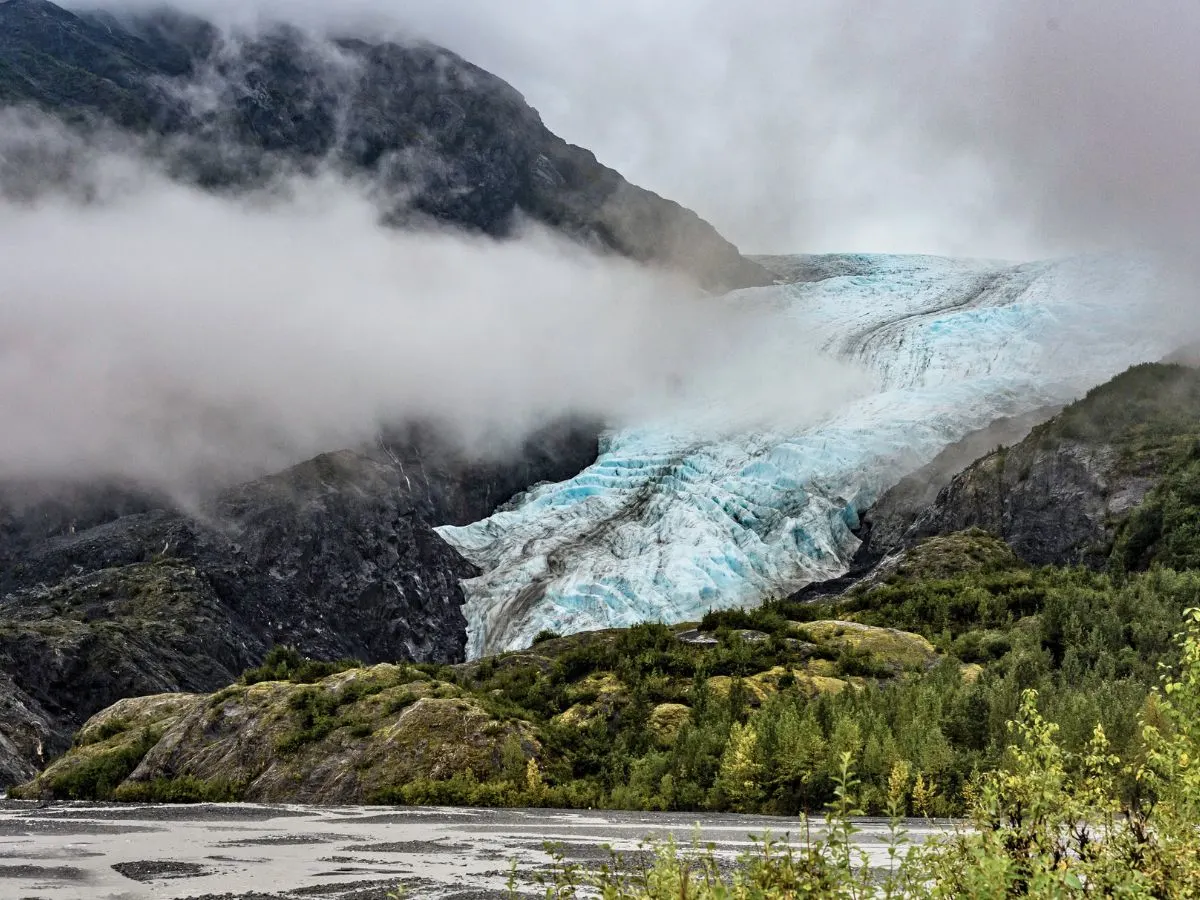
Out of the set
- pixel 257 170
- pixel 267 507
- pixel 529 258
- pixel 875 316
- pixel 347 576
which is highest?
pixel 257 170

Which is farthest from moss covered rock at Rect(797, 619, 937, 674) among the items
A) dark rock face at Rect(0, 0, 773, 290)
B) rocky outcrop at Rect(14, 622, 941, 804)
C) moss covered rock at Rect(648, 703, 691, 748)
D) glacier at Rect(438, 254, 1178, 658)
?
dark rock face at Rect(0, 0, 773, 290)

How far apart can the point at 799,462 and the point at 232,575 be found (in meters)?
55.8

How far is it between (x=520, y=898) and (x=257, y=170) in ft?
651

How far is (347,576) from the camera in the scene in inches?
4454

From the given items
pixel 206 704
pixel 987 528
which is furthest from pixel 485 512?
pixel 206 704

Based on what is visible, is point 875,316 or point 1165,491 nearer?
point 1165,491

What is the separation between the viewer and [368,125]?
614 ft

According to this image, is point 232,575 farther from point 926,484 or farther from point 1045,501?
point 1045,501

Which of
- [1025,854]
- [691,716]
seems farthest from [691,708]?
[1025,854]

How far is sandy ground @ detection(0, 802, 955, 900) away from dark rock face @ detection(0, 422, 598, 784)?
44261 mm

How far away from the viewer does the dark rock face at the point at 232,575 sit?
77.8 metres

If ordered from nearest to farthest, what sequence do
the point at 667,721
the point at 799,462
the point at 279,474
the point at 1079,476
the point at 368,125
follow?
the point at 667,721 < the point at 1079,476 < the point at 799,462 < the point at 279,474 < the point at 368,125

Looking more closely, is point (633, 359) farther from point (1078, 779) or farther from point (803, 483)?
point (1078, 779)

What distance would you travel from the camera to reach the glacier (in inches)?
3563
